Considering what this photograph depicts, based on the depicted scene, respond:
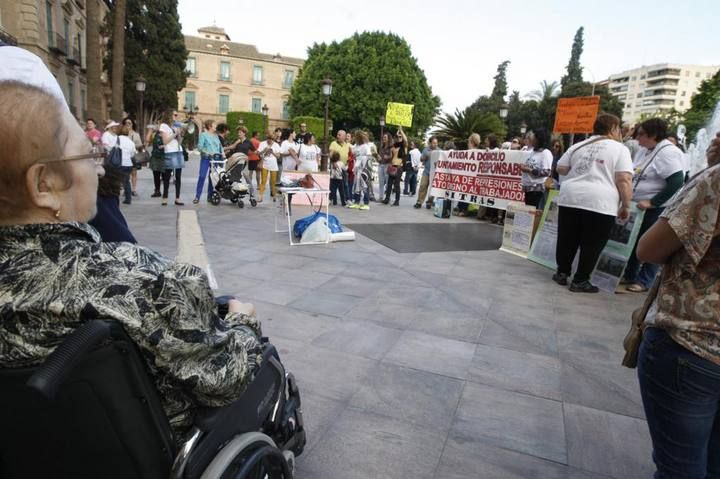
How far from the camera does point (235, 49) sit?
6059 centimetres

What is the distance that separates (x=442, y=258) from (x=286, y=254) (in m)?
2.07

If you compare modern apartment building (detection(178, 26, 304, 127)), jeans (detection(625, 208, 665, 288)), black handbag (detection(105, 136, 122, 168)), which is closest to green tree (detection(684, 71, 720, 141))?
jeans (detection(625, 208, 665, 288))

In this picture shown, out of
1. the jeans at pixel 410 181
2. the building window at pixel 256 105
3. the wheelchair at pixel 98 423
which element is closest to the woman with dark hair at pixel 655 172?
the wheelchair at pixel 98 423

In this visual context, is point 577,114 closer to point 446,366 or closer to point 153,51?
point 446,366

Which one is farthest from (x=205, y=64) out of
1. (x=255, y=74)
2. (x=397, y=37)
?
(x=397, y=37)

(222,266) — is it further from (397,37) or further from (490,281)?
(397,37)

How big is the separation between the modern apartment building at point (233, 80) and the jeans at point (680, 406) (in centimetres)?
5989

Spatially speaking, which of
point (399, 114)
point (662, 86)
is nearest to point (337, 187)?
point (399, 114)

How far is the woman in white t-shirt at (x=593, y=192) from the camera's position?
4.45 metres

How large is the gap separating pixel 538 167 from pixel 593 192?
2.89 m

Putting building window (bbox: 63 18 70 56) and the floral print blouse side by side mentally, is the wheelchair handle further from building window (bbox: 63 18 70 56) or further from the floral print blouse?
building window (bbox: 63 18 70 56)

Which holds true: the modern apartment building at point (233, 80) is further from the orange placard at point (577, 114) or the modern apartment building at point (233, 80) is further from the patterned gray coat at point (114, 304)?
the patterned gray coat at point (114, 304)

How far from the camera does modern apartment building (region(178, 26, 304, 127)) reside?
5728cm

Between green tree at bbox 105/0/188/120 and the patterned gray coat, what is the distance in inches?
1409
